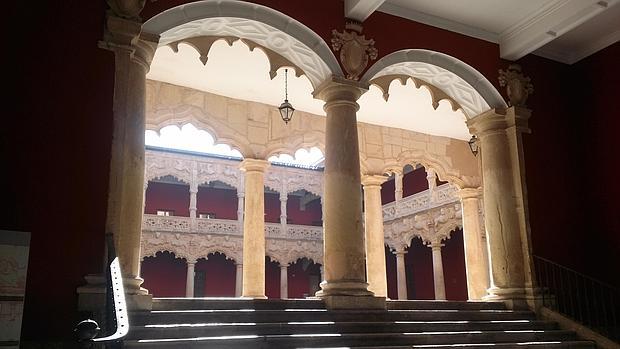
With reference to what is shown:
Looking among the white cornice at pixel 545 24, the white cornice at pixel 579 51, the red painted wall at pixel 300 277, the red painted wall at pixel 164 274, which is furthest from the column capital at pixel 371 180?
the red painted wall at pixel 300 277

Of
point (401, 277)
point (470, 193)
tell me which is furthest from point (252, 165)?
point (401, 277)

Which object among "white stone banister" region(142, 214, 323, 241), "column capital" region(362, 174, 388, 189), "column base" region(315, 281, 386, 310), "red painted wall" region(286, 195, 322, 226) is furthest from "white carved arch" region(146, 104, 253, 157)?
"red painted wall" region(286, 195, 322, 226)

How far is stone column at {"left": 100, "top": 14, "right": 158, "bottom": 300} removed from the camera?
4.90m

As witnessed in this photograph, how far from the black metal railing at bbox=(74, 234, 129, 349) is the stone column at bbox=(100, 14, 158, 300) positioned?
111 cm

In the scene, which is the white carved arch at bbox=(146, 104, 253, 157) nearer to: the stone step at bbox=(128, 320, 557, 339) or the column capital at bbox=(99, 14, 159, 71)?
the column capital at bbox=(99, 14, 159, 71)

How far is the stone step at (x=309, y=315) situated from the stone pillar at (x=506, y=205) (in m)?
0.40

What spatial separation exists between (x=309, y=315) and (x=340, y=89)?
2.55 m

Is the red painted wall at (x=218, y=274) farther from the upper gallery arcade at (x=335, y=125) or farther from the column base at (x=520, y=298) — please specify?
the column base at (x=520, y=298)

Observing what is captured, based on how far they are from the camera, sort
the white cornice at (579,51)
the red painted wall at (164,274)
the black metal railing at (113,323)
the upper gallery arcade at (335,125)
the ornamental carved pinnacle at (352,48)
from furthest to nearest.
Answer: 1. the red painted wall at (164,274)
2. the white cornice at (579,51)
3. the ornamental carved pinnacle at (352,48)
4. the upper gallery arcade at (335,125)
5. the black metal railing at (113,323)

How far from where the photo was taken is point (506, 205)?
23.5 ft

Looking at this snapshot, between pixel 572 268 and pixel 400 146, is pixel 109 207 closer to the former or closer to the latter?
pixel 572 268

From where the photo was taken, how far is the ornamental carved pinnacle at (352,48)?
21.5 ft

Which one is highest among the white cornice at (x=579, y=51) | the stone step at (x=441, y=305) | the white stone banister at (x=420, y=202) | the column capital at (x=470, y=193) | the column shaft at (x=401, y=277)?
the white cornice at (x=579, y=51)

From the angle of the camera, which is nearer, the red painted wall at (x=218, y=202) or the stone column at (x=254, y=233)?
the stone column at (x=254, y=233)
